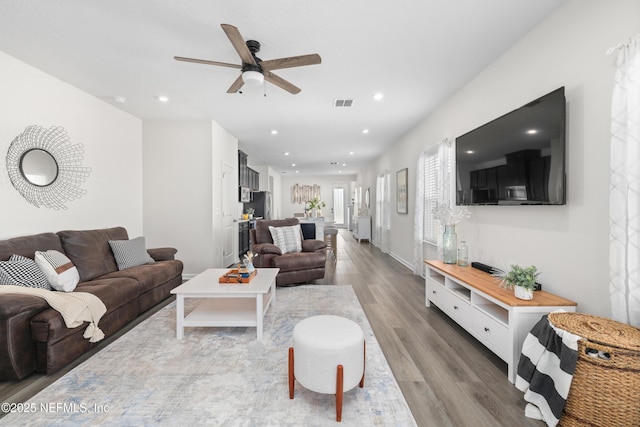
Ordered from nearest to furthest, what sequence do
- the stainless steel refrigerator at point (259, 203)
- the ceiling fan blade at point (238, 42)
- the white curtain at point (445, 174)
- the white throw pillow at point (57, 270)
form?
1. the ceiling fan blade at point (238, 42)
2. the white throw pillow at point (57, 270)
3. the white curtain at point (445, 174)
4. the stainless steel refrigerator at point (259, 203)

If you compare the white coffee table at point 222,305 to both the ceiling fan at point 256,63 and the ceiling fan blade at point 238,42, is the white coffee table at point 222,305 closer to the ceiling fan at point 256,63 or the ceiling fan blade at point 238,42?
the ceiling fan at point 256,63

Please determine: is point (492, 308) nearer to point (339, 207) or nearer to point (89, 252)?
point (89, 252)

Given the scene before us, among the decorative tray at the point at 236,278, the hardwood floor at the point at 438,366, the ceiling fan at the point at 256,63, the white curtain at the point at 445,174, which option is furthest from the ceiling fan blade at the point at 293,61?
the hardwood floor at the point at 438,366

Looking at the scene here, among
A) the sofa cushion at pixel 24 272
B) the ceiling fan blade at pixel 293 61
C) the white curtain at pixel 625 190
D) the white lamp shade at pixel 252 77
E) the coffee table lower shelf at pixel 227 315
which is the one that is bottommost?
the coffee table lower shelf at pixel 227 315

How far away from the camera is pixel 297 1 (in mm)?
2049

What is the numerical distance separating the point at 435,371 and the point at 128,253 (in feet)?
12.2

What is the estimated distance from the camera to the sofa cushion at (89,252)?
313 centimetres

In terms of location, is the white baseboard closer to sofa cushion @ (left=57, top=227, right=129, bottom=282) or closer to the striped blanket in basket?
the striped blanket in basket

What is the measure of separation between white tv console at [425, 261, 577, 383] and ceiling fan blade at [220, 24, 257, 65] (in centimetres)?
268

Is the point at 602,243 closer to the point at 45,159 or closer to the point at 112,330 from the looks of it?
the point at 112,330

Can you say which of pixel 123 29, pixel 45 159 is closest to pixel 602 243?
pixel 123 29

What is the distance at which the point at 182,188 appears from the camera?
4902 mm

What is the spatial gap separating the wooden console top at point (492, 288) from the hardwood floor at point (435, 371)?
572 millimetres

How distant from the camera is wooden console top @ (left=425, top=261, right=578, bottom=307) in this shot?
1.96m
